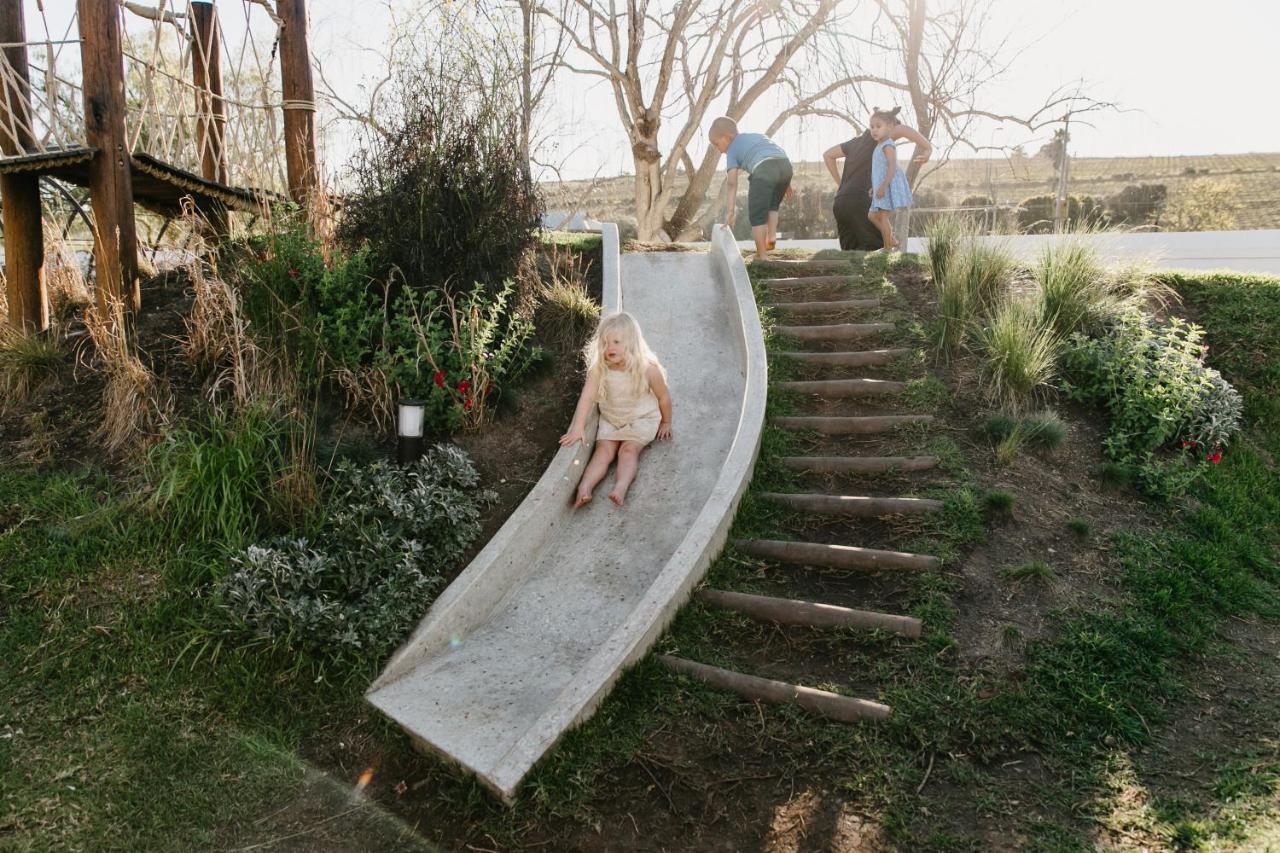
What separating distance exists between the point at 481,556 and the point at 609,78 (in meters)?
11.2

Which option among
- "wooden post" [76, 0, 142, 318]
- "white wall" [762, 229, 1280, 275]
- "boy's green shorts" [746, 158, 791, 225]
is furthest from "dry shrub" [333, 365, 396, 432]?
"white wall" [762, 229, 1280, 275]

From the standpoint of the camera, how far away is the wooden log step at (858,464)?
5.57 m

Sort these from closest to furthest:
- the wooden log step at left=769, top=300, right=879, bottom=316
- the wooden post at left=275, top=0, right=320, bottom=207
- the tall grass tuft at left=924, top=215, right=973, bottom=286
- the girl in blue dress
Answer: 1. the wooden post at left=275, top=0, right=320, bottom=207
2. the wooden log step at left=769, top=300, right=879, bottom=316
3. the tall grass tuft at left=924, top=215, right=973, bottom=286
4. the girl in blue dress

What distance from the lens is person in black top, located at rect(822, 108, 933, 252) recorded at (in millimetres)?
9273

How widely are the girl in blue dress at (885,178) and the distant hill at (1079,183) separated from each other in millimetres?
11339

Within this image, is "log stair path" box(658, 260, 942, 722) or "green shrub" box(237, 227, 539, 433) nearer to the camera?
"log stair path" box(658, 260, 942, 722)

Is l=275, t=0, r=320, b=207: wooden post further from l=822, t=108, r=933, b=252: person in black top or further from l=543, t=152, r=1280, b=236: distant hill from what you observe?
l=543, t=152, r=1280, b=236: distant hill

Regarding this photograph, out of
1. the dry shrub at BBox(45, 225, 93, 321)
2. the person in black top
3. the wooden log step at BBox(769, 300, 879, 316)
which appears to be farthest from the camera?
the person in black top

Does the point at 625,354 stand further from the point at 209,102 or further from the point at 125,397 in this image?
the point at 209,102

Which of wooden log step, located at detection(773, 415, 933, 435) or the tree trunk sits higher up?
the tree trunk

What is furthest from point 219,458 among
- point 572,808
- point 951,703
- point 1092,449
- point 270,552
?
point 1092,449

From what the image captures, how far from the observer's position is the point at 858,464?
563 centimetres

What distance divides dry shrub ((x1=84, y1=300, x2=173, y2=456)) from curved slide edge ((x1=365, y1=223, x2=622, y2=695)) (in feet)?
7.17

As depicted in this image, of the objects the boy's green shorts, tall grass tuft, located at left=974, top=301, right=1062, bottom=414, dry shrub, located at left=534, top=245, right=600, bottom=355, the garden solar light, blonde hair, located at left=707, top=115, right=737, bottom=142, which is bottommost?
the garden solar light
